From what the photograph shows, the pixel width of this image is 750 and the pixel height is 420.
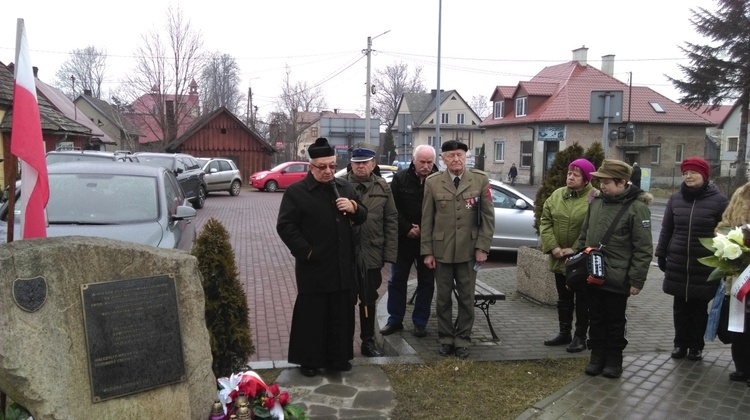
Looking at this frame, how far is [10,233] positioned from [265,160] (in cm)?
3596

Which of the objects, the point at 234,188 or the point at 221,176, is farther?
the point at 234,188

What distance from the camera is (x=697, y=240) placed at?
5.25m

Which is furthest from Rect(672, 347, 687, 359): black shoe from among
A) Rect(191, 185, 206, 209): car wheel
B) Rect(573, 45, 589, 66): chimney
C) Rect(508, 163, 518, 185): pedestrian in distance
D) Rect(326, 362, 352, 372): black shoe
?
Rect(573, 45, 589, 66): chimney

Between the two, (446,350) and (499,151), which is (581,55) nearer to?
(499,151)

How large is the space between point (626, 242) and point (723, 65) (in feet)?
110

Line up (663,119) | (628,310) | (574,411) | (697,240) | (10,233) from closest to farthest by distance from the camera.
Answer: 1. (10,233)
2. (574,411)
3. (697,240)
4. (628,310)
5. (663,119)

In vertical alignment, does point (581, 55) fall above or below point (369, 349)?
above

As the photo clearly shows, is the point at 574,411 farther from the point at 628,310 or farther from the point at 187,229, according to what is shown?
the point at 187,229

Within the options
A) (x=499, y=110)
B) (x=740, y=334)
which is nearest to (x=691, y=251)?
(x=740, y=334)

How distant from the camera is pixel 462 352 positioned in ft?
17.5

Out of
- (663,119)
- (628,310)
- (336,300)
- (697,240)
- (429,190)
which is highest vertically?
(663,119)

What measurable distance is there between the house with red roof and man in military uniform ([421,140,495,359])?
33.3 m

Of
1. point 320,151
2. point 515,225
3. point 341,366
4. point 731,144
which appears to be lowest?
point 341,366

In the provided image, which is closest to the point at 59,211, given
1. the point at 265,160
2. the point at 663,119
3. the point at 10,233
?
the point at 10,233
